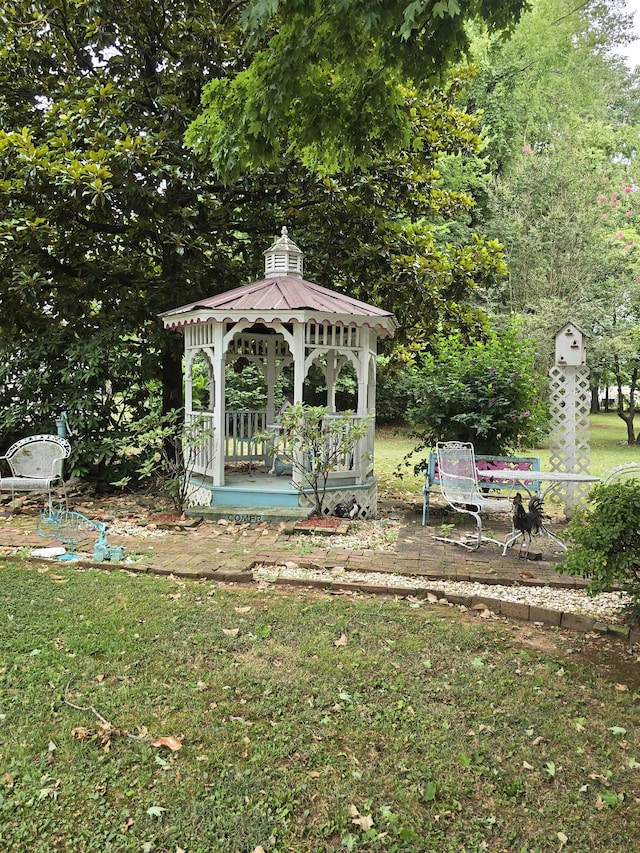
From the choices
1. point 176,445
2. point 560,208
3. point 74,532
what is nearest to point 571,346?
point 176,445

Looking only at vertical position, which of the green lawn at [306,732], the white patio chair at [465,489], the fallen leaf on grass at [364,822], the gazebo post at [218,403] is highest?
the gazebo post at [218,403]

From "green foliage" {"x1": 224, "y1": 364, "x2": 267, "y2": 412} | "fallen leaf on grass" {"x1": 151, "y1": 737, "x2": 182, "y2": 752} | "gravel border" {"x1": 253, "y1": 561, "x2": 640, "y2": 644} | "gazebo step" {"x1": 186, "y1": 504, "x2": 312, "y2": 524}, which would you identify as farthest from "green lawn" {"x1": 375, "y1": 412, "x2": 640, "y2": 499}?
"fallen leaf on grass" {"x1": 151, "y1": 737, "x2": 182, "y2": 752}

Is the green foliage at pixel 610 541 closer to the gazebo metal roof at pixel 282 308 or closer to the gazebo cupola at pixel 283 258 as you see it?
the gazebo metal roof at pixel 282 308

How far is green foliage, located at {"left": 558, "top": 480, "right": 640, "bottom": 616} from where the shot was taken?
4027 mm

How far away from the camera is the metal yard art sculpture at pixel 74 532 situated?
19.6ft

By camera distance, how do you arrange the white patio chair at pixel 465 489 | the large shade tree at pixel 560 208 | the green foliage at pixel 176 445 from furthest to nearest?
the large shade tree at pixel 560 208 < the green foliage at pixel 176 445 < the white patio chair at pixel 465 489

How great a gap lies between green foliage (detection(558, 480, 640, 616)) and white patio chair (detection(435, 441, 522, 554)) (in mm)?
2204

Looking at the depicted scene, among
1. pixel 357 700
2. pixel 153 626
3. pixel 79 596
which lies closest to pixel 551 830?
pixel 357 700

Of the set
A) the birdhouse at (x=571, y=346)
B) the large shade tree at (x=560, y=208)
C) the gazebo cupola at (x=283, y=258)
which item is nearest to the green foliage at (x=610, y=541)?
the birdhouse at (x=571, y=346)

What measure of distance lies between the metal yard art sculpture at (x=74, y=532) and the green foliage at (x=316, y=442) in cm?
255

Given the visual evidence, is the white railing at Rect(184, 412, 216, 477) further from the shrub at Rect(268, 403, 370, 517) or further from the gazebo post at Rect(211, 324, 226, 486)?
the shrub at Rect(268, 403, 370, 517)

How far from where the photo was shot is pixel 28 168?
26.4 feet

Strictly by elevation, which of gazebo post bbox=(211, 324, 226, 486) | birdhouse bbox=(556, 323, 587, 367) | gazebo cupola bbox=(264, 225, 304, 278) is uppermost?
gazebo cupola bbox=(264, 225, 304, 278)

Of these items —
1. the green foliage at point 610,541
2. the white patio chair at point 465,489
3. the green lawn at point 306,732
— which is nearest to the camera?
the green lawn at point 306,732
